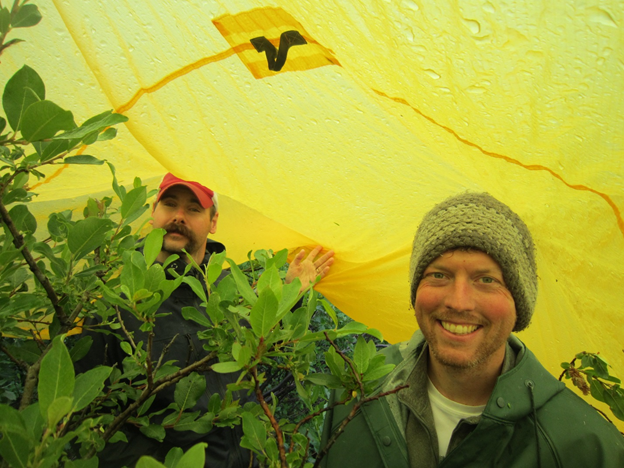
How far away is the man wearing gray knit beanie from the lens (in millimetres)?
1002

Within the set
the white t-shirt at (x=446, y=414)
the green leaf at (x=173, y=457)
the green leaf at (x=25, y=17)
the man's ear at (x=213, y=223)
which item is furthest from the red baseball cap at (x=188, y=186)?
the green leaf at (x=173, y=457)

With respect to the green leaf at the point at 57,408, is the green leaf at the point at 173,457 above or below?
below

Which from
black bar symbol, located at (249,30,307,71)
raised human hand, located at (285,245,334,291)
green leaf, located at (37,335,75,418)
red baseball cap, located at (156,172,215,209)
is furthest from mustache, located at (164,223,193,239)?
green leaf, located at (37,335,75,418)

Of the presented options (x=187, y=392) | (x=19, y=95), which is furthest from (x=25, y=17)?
(x=187, y=392)

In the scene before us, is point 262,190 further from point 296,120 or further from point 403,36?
point 403,36

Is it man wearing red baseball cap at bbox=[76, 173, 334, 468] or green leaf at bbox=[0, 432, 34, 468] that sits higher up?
green leaf at bbox=[0, 432, 34, 468]

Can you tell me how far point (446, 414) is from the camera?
114 cm

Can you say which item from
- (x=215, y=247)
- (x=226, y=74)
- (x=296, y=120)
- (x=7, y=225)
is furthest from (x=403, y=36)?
(x=215, y=247)

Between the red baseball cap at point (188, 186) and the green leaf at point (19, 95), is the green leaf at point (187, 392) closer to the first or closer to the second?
the green leaf at point (19, 95)

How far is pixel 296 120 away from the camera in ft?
4.09

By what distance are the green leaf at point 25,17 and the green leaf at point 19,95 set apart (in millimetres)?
164

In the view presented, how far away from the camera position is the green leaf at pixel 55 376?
411 millimetres

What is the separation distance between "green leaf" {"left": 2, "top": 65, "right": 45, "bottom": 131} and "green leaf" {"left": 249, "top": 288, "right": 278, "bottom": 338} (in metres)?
0.40

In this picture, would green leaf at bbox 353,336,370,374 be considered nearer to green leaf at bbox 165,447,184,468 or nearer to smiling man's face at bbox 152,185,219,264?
green leaf at bbox 165,447,184,468
